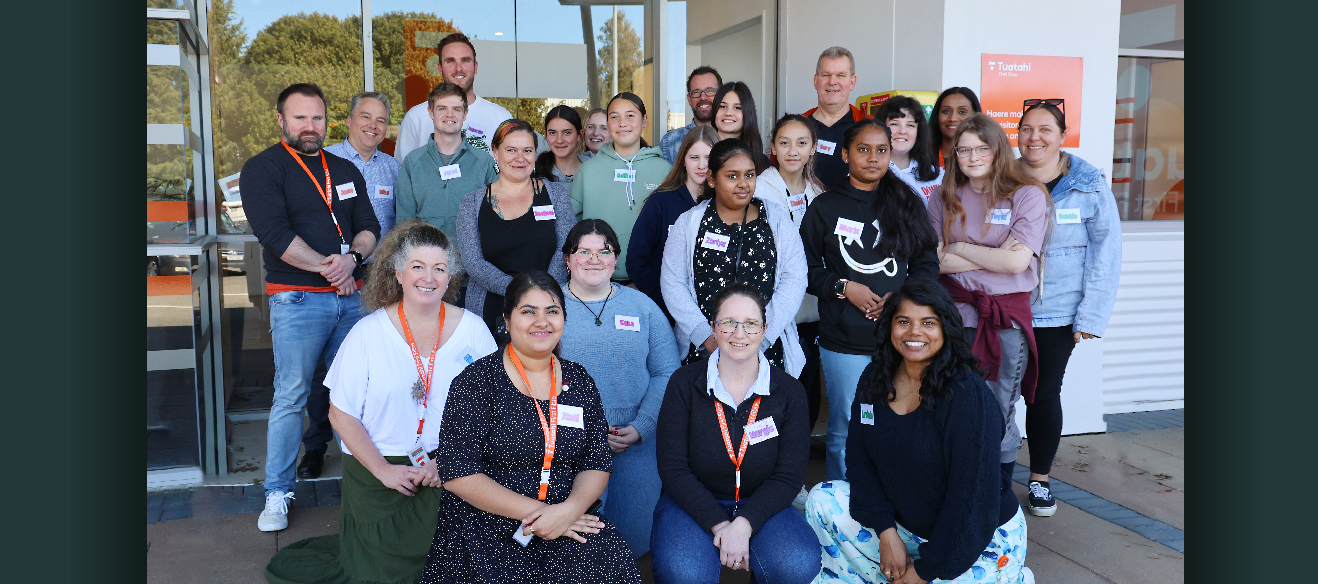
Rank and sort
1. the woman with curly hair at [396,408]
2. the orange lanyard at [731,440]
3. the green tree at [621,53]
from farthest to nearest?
the green tree at [621,53] → the woman with curly hair at [396,408] → the orange lanyard at [731,440]

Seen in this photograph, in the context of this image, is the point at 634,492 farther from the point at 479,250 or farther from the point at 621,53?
the point at 621,53

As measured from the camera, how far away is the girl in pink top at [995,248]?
12.5ft

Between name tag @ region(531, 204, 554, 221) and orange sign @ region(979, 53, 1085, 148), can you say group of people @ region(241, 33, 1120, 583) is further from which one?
orange sign @ region(979, 53, 1085, 148)

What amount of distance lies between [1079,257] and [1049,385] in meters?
0.62

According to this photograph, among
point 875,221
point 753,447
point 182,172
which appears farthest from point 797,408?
point 182,172

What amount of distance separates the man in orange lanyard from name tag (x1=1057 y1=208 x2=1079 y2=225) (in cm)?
327

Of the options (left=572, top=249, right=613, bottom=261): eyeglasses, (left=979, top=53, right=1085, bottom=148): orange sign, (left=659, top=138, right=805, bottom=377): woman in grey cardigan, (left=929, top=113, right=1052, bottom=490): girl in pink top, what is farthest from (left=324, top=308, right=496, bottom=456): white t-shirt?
(left=979, top=53, right=1085, bottom=148): orange sign

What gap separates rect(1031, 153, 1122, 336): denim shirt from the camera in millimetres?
4016

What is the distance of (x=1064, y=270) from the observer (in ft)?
13.3

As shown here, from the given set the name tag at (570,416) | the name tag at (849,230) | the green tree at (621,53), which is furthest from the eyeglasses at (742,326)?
the green tree at (621,53)

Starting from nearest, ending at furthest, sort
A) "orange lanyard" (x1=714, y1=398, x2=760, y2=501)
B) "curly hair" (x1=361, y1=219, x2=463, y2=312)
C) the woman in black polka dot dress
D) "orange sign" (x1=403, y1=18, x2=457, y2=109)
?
the woman in black polka dot dress, "orange lanyard" (x1=714, y1=398, x2=760, y2=501), "curly hair" (x1=361, y1=219, x2=463, y2=312), "orange sign" (x1=403, y1=18, x2=457, y2=109)

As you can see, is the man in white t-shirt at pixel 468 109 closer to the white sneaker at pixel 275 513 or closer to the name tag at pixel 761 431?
the white sneaker at pixel 275 513

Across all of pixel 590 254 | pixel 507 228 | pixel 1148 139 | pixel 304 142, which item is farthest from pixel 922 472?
pixel 1148 139

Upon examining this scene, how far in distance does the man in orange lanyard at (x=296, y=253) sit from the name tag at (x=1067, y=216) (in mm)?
3270
